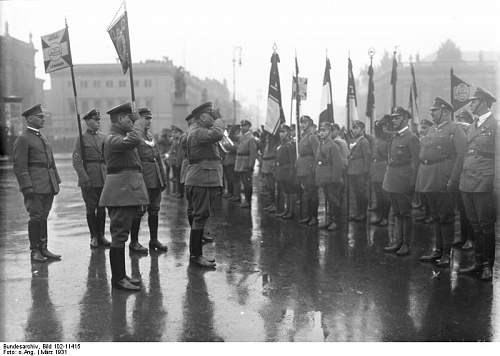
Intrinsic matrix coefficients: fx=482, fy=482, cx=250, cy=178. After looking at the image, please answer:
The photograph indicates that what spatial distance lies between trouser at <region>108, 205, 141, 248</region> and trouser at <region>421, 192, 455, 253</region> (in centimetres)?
392

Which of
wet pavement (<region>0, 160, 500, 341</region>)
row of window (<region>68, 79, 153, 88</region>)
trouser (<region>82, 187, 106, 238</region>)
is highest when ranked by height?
A: row of window (<region>68, 79, 153, 88</region>)

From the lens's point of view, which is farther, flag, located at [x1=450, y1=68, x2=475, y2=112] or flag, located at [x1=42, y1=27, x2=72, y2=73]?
flag, located at [x1=42, y1=27, x2=72, y2=73]

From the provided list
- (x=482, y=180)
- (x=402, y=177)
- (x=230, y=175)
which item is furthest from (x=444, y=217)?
(x=230, y=175)

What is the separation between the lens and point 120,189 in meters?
5.31

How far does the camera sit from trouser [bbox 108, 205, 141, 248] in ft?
17.4

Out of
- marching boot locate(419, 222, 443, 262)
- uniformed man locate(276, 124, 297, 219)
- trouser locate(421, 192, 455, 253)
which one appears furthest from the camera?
uniformed man locate(276, 124, 297, 219)

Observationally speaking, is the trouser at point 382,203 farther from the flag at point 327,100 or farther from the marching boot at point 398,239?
the marching boot at point 398,239

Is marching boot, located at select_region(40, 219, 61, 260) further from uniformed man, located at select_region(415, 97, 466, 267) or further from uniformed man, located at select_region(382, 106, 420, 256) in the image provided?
uniformed man, located at select_region(415, 97, 466, 267)

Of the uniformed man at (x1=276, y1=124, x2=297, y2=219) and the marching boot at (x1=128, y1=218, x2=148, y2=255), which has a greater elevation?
the uniformed man at (x1=276, y1=124, x2=297, y2=219)

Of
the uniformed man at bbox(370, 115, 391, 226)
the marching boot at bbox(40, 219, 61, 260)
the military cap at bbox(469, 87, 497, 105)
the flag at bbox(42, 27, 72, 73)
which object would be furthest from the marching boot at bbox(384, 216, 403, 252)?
the flag at bbox(42, 27, 72, 73)

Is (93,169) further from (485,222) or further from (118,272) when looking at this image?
(485,222)

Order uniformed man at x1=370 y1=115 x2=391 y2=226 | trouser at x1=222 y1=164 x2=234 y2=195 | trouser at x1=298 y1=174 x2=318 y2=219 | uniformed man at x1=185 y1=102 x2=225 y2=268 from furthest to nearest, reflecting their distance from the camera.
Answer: trouser at x1=222 y1=164 x2=234 y2=195
uniformed man at x1=370 y1=115 x2=391 y2=226
trouser at x1=298 y1=174 x2=318 y2=219
uniformed man at x1=185 y1=102 x2=225 y2=268
